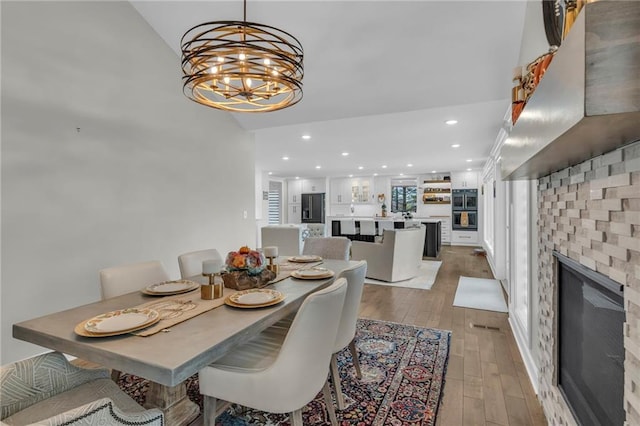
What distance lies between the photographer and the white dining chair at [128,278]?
198 centimetres

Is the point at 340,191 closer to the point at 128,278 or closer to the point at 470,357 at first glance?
the point at 470,357

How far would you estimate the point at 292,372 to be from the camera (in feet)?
4.41

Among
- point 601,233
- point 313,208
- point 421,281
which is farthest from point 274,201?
point 601,233

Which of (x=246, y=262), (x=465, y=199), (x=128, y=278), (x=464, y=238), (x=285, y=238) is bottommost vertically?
(x=464, y=238)

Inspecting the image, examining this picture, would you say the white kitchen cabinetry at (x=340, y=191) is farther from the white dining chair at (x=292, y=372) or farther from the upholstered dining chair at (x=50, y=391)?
the upholstered dining chair at (x=50, y=391)

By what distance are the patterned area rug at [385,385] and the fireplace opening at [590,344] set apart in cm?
80

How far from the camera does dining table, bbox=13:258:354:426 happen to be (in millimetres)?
1087

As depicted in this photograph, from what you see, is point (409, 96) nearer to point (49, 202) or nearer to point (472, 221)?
point (49, 202)

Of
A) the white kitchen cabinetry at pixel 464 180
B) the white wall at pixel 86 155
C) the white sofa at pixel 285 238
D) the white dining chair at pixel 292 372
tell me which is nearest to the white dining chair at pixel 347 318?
the white dining chair at pixel 292 372

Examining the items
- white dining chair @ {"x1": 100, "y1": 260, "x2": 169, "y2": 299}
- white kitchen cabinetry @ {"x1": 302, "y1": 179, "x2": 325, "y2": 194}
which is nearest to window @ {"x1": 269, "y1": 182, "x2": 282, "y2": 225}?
white kitchen cabinetry @ {"x1": 302, "y1": 179, "x2": 325, "y2": 194}

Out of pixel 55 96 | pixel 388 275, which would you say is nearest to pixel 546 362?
pixel 388 275

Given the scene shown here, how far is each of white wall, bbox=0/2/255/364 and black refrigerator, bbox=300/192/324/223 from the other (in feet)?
26.2

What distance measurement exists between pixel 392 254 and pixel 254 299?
370cm

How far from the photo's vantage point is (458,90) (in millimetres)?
3434
